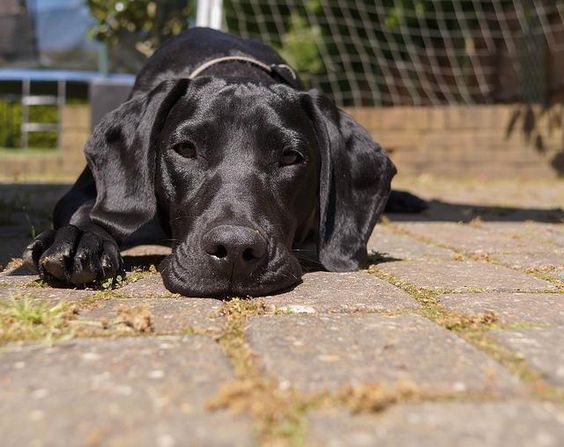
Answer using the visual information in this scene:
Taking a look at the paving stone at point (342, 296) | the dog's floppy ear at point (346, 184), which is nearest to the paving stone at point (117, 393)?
the paving stone at point (342, 296)

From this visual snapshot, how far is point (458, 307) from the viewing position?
2379mm

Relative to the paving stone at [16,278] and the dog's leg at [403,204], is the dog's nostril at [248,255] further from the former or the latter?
the dog's leg at [403,204]

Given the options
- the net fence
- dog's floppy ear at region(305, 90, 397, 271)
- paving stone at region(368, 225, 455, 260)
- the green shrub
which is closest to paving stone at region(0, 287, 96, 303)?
dog's floppy ear at region(305, 90, 397, 271)

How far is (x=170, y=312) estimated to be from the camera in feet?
7.32

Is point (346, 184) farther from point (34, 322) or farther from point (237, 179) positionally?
point (34, 322)

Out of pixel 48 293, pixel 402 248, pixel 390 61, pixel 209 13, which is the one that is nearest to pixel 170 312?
pixel 48 293

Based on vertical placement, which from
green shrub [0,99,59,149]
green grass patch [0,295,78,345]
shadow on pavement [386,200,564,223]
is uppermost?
green grass patch [0,295,78,345]

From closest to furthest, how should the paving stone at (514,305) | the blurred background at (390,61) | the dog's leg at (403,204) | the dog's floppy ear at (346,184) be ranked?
the paving stone at (514,305)
the dog's floppy ear at (346,184)
the dog's leg at (403,204)
the blurred background at (390,61)

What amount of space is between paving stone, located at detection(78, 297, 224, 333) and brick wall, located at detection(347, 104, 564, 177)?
7551 mm

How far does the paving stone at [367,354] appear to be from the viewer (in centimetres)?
163

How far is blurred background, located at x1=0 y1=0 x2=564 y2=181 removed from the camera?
31.4 feet

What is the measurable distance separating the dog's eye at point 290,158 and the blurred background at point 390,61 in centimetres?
555

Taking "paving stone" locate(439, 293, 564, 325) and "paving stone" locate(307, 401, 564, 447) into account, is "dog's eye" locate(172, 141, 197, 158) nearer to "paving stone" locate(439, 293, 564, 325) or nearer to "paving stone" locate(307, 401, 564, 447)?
"paving stone" locate(439, 293, 564, 325)

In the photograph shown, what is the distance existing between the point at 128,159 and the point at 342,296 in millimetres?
1162
